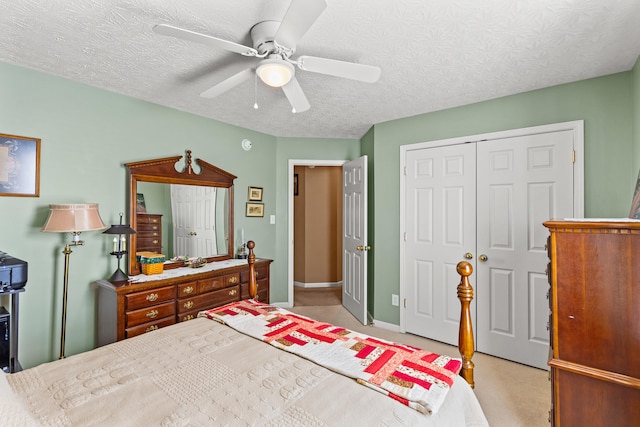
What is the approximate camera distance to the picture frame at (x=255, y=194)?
3935 millimetres

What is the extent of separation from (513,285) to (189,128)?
11.3ft

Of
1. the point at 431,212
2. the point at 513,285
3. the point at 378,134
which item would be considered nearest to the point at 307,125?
the point at 378,134

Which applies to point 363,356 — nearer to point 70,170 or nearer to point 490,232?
point 490,232

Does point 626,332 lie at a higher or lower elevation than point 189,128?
lower

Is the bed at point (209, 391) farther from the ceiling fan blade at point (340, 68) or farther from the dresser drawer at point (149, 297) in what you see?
the ceiling fan blade at point (340, 68)

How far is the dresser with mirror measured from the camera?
2.47 metres

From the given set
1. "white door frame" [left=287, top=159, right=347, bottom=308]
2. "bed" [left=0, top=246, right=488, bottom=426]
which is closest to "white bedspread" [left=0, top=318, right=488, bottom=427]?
"bed" [left=0, top=246, right=488, bottom=426]

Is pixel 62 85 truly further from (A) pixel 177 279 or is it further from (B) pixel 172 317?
(B) pixel 172 317

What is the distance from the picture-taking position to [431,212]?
3.21 metres

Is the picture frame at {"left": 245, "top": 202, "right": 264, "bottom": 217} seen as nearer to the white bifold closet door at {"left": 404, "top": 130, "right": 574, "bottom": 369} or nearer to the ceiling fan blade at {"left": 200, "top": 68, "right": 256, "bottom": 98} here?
the white bifold closet door at {"left": 404, "top": 130, "right": 574, "bottom": 369}

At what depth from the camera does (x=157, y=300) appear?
259 centimetres

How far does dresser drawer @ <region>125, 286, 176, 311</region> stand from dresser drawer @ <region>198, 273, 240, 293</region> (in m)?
0.27

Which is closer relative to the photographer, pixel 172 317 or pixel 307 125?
pixel 172 317

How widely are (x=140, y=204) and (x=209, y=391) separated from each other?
7.29ft
